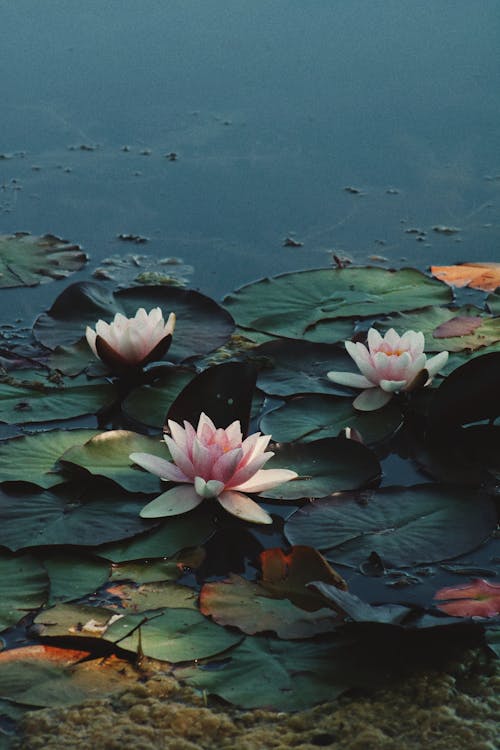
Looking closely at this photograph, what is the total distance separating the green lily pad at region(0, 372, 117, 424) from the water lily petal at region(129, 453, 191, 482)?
527mm

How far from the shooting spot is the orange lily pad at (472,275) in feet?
12.6

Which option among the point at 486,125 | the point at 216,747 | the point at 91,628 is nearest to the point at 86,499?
the point at 91,628

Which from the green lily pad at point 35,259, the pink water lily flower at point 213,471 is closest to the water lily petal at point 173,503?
the pink water lily flower at point 213,471

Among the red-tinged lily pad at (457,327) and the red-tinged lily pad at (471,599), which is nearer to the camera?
the red-tinged lily pad at (471,599)

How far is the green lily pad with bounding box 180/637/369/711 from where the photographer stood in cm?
197

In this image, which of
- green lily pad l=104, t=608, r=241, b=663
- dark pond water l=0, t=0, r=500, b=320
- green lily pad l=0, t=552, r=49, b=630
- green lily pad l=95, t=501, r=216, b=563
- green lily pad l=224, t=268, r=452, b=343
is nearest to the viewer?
green lily pad l=104, t=608, r=241, b=663

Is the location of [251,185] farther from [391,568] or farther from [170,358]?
[391,568]

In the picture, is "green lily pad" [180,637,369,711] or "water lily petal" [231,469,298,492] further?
"water lily petal" [231,469,298,492]

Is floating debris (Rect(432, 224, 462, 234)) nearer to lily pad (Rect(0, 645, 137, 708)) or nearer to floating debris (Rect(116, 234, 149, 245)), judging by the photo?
floating debris (Rect(116, 234, 149, 245))

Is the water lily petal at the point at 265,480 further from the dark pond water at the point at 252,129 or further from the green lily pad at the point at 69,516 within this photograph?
the dark pond water at the point at 252,129

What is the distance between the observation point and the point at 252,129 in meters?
5.43

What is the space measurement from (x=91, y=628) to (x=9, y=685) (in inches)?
8.1

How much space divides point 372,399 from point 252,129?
2804mm

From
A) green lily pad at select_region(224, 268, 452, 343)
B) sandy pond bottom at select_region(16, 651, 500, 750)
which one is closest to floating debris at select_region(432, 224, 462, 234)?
green lily pad at select_region(224, 268, 452, 343)
